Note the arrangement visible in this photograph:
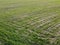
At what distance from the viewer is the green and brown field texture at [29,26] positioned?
11938mm

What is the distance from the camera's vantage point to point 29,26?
556 inches

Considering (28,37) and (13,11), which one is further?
(13,11)

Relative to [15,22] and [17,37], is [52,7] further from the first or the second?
[17,37]

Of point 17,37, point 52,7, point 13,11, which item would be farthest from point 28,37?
point 52,7

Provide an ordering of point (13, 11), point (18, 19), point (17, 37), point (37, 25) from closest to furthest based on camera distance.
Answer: point (17, 37)
point (37, 25)
point (18, 19)
point (13, 11)

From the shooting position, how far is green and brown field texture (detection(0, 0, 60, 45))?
11938mm

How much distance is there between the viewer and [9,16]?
16.2m

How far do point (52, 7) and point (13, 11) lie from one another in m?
3.90

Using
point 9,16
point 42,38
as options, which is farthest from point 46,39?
point 9,16

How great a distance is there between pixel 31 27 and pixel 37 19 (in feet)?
6.36

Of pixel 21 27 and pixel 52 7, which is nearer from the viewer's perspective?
pixel 21 27

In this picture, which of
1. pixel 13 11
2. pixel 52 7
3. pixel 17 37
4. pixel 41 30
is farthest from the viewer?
pixel 52 7

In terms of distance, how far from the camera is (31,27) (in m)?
14.0

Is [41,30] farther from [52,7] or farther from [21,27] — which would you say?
[52,7]
